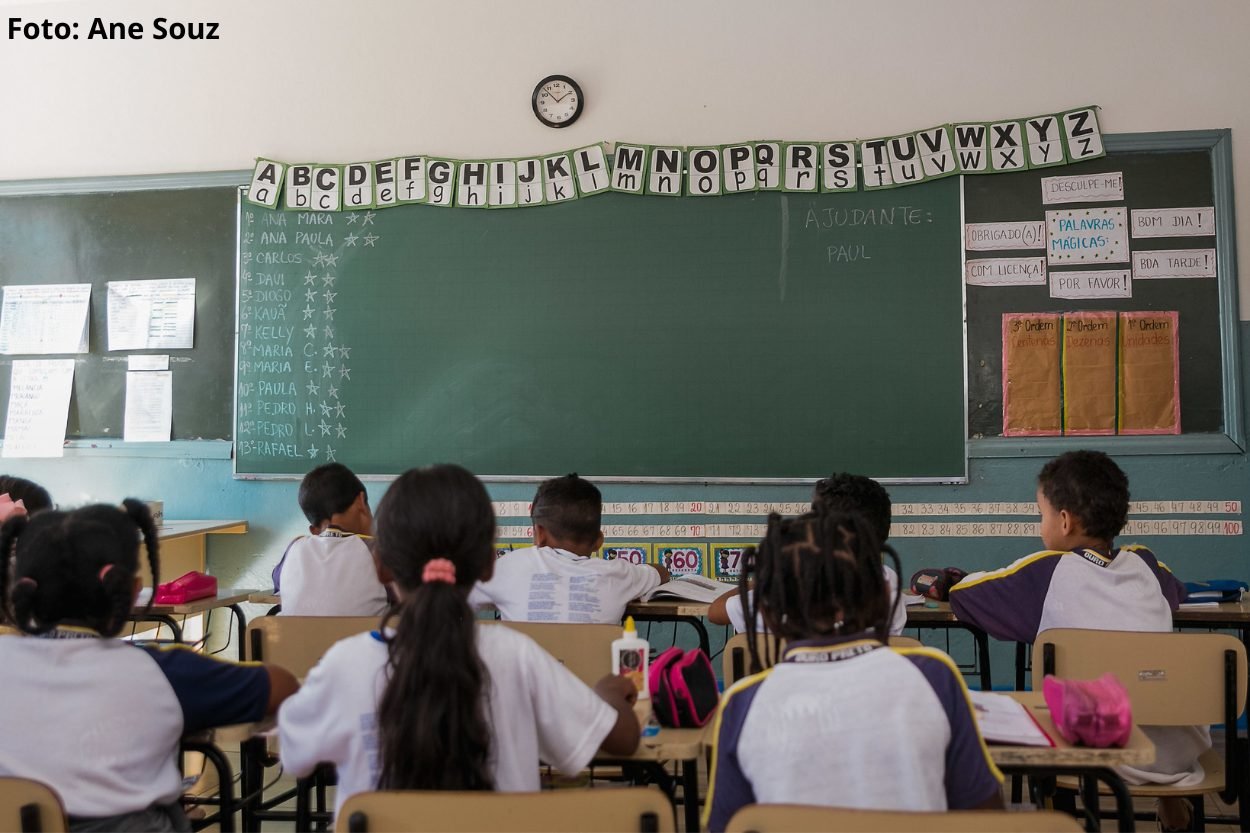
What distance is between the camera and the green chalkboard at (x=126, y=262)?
15.5 feet

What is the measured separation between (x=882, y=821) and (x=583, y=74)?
3.90 meters

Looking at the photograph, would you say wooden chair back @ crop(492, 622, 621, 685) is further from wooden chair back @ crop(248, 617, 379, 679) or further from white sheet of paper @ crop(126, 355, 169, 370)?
white sheet of paper @ crop(126, 355, 169, 370)

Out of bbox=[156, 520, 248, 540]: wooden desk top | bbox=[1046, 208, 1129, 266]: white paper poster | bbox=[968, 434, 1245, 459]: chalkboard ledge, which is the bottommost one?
bbox=[156, 520, 248, 540]: wooden desk top

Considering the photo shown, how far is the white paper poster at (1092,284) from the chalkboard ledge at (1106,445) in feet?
1.90

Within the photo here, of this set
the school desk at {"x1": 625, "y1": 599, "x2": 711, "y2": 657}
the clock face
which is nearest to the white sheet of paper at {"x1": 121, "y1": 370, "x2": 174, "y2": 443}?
the clock face

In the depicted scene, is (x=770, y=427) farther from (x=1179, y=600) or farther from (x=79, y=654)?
(x=79, y=654)

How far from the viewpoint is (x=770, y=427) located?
4305 millimetres

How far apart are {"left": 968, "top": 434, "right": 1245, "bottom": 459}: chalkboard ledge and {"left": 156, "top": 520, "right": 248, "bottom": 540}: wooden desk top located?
10.4 feet

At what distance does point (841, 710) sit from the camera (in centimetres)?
137

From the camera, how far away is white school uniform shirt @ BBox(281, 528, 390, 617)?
2.92 m

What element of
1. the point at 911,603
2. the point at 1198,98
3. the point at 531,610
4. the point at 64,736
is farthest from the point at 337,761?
the point at 1198,98

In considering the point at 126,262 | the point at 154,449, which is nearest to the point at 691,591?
the point at 154,449

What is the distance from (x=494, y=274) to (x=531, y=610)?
213 centimetres

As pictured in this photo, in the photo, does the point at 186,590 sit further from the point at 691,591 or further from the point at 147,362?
the point at 147,362
